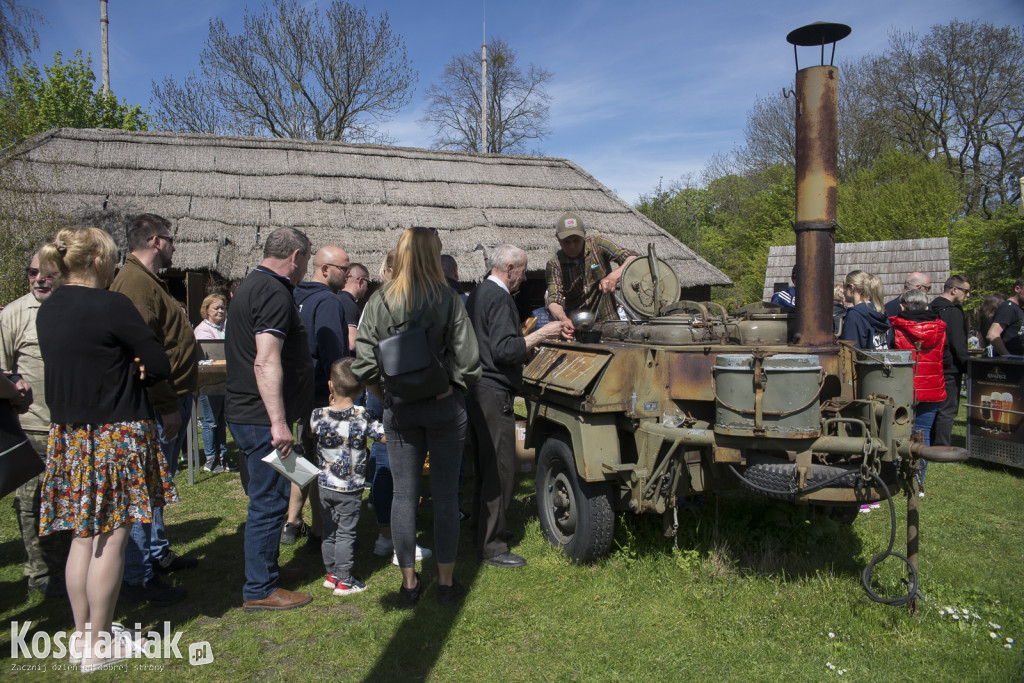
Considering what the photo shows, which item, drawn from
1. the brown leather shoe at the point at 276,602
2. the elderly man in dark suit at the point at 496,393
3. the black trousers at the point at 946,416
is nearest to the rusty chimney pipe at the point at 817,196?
the elderly man in dark suit at the point at 496,393

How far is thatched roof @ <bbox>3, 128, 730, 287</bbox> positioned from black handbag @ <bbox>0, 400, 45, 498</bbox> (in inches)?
252

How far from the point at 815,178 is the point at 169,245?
397 cm

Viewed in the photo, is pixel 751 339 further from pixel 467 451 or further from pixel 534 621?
pixel 467 451

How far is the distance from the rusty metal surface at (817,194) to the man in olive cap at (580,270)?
1829 millimetres

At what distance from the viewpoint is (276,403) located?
3.59 meters

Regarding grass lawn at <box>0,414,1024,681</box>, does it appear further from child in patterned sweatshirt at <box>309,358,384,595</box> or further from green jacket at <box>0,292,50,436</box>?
green jacket at <box>0,292,50,436</box>

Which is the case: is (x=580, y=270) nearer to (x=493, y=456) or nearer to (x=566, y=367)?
(x=566, y=367)

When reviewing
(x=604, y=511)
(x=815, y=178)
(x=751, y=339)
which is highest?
(x=815, y=178)

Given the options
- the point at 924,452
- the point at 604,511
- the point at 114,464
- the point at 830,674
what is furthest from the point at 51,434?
the point at 924,452

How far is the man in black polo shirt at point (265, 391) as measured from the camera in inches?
142

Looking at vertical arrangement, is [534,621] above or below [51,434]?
below

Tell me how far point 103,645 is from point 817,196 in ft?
14.7

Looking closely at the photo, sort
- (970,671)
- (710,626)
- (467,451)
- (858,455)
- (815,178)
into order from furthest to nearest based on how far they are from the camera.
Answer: (467,451), (815,178), (710,626), (858,455), (970,671)

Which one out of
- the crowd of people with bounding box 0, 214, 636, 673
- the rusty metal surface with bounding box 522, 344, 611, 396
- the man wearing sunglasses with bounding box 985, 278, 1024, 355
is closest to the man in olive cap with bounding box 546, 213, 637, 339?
the rusty metal surface with bounding box 522, 344, 611, 396
